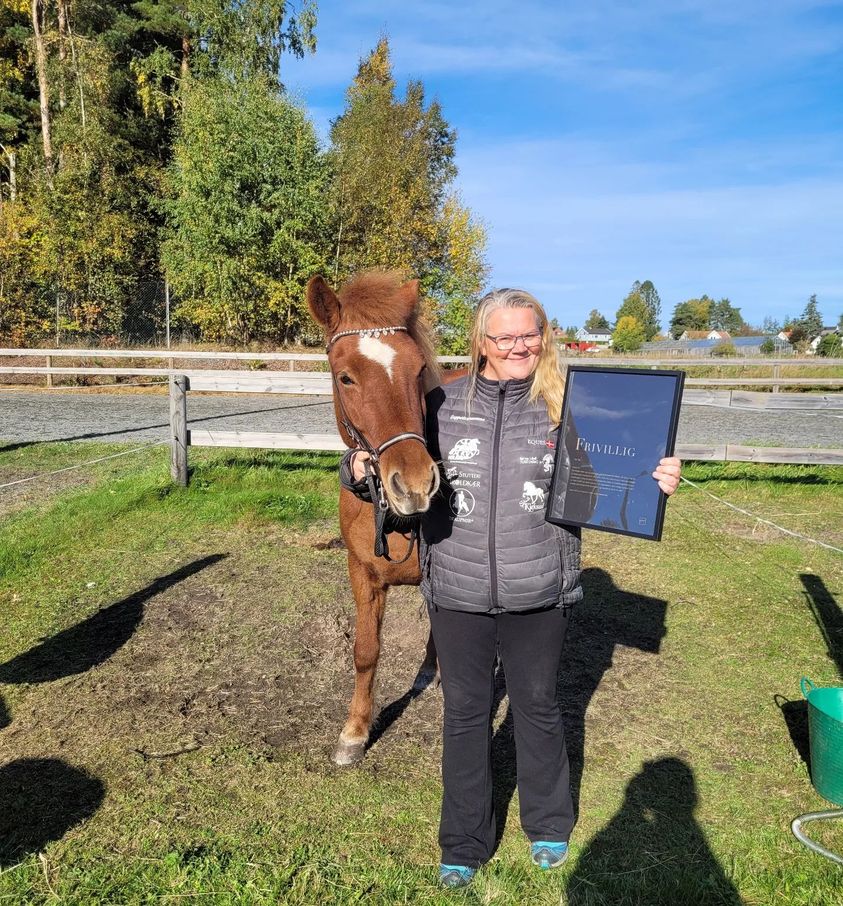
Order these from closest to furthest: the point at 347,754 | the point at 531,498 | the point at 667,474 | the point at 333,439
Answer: the point at 667,474
the point at 531,498
the point at 347,754
the point at 333,439

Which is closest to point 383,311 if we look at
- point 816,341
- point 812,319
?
point 816,341

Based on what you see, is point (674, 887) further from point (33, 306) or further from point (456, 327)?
point (33, 306)

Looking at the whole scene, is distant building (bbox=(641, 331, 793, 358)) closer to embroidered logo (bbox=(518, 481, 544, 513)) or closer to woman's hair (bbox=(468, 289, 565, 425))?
woman's hair (bbox=(468, 289, 565, 425))

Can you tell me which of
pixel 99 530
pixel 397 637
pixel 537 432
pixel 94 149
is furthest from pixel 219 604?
pixel 94 149

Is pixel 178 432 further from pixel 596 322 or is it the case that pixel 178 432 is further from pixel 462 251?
pixel 596 322

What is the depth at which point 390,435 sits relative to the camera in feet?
7.67

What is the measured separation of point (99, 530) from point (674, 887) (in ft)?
17.4

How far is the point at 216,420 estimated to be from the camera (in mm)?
12727

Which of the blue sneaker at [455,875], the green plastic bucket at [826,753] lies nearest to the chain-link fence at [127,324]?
the blue sneaker at [455,875]

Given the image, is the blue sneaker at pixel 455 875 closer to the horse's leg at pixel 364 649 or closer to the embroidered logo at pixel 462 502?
the horse's leg at pixel 364 649

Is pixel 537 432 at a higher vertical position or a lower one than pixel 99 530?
higher

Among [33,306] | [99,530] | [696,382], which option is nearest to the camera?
[99,530]

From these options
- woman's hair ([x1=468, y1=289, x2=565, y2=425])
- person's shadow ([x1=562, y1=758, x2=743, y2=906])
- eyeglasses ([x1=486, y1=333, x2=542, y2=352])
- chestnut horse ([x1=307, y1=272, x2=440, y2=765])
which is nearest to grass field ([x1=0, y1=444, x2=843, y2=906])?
person's shadow ([x1=562, y1=758, x2=743, y2=906])

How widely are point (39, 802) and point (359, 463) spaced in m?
1.88
